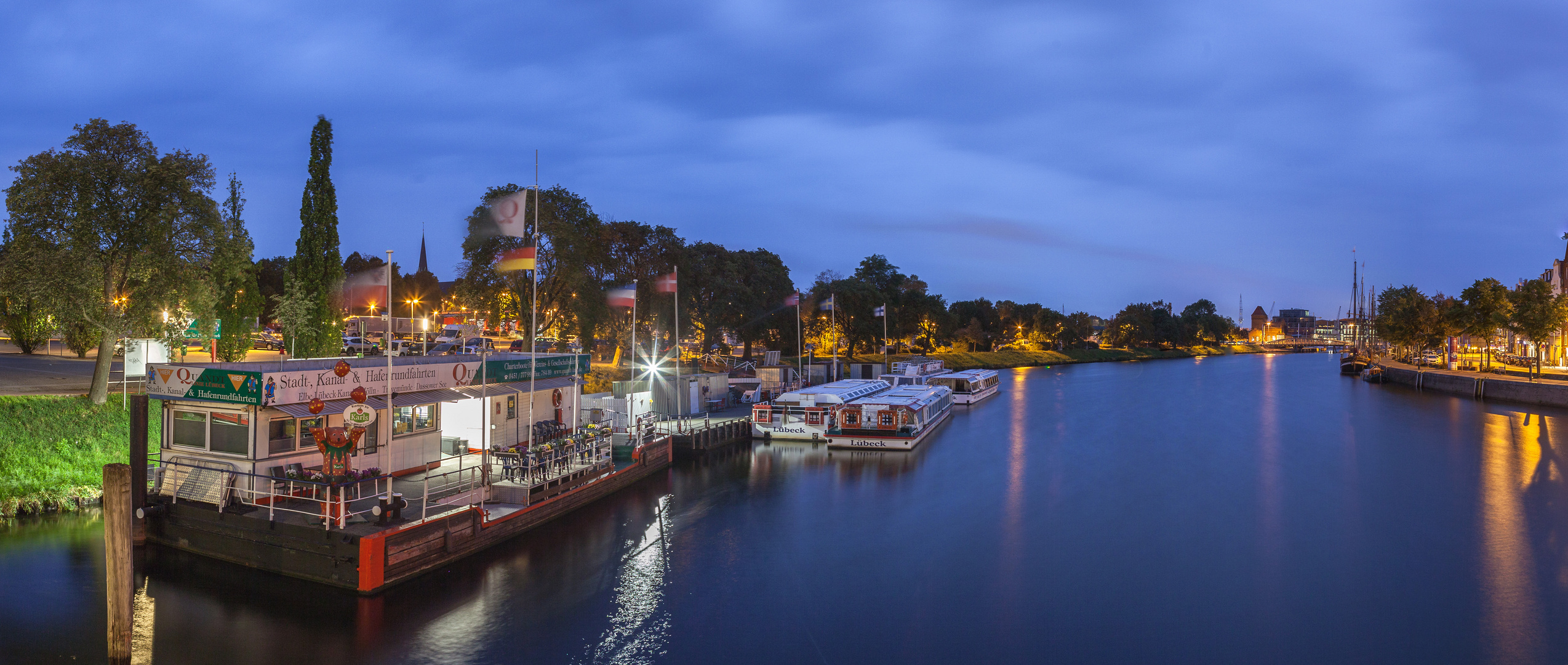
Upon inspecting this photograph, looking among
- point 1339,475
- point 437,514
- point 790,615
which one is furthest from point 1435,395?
point 437,514

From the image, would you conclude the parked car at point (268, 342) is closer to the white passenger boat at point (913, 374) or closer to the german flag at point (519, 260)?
the german flag at point (519, 260)

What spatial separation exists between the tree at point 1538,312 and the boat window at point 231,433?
89.3m

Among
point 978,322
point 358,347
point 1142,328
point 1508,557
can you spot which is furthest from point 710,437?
point 1142,328

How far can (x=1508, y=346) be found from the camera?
10919 cm

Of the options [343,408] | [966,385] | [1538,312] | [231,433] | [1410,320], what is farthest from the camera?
[1410,320]

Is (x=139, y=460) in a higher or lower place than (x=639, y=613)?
higher

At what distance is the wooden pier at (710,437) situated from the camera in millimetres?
36625

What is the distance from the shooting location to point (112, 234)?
2691cm

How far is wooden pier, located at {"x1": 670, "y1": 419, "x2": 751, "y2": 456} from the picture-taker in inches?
1442

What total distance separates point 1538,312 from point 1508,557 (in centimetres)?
6129

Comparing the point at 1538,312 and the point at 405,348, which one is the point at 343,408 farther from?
the point at 1538,312

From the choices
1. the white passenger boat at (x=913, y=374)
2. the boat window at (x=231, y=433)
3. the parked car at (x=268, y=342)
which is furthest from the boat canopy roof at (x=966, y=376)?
the boat window at (x=231, y=433)

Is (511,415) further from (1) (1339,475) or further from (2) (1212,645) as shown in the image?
(1) (1339,475)

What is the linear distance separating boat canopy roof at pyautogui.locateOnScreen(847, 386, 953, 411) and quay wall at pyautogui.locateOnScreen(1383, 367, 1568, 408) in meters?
47.5
